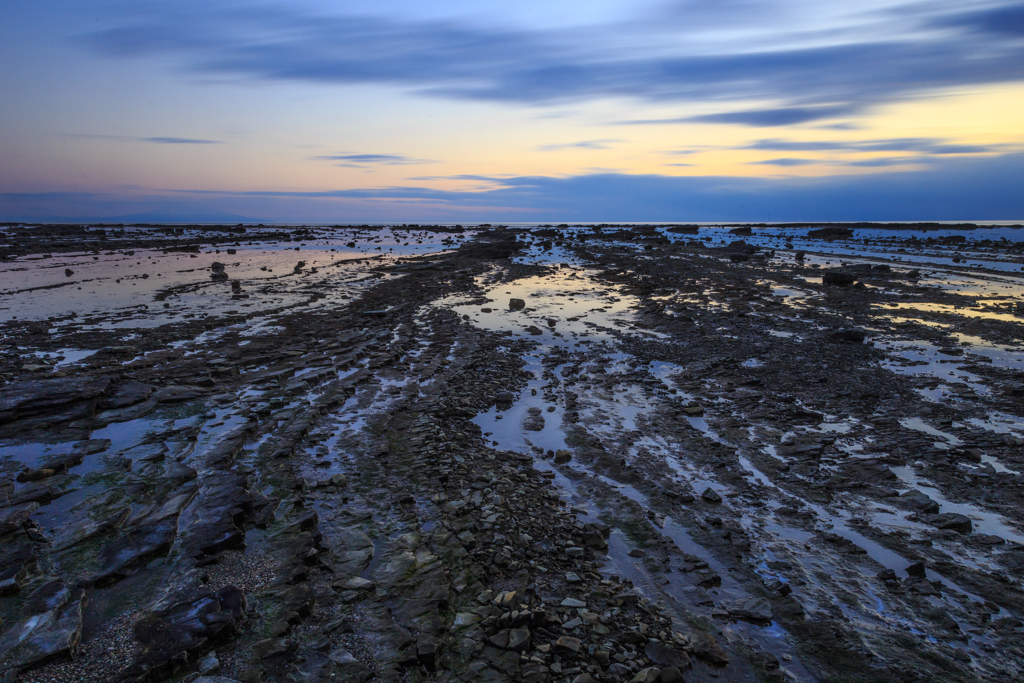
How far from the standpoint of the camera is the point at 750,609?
16.3 feet

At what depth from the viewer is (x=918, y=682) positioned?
414 cm

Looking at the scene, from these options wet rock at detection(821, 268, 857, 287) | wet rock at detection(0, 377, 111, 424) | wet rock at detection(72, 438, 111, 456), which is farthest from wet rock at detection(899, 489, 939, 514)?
wet rock at detection(821, 268, 857, 287)

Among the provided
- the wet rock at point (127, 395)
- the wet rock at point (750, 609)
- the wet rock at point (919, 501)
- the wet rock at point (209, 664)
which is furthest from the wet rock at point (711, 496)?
the wet rock at point (127, 395)

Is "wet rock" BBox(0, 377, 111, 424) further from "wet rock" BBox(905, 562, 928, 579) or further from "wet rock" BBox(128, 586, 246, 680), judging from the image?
"wet rock" BBox(905, 562, 928, 579)

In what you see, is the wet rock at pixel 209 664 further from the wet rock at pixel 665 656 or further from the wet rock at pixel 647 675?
the wet rock at pixel 665 656

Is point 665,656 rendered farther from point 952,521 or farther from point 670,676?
point 952,521

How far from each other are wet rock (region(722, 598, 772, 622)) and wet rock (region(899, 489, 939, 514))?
10.8 feet

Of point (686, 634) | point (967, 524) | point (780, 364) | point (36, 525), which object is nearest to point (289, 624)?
point (686, 634)

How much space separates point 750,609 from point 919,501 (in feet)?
11.9

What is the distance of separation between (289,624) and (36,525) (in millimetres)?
4252

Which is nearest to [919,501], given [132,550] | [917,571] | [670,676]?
[917,571]

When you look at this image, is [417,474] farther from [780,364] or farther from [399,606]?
[780,364]

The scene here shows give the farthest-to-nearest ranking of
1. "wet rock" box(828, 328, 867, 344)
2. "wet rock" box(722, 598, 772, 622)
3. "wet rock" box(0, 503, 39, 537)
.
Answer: "wet rock" box(828, 328, 867, 344) < "wet rock" box(0, 503, 39, 537) < "wet rock" box(722, 598, 772, 622)

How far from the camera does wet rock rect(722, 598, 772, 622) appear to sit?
4883mm
